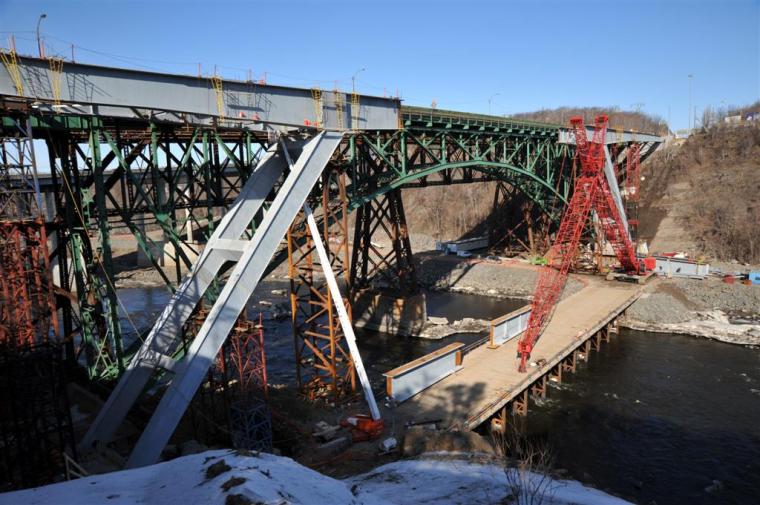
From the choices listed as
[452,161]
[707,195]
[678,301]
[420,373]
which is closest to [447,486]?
[420,373]

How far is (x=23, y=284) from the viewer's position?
12531 millimetres

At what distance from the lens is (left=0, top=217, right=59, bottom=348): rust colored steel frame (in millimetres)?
12266

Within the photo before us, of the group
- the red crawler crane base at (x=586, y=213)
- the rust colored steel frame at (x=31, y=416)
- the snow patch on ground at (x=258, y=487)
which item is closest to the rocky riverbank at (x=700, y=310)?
the red crawler crane base at (x=586, y=213)

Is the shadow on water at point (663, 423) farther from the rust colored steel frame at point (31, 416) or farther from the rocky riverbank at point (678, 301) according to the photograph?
the rust colored steel frame at point (31, 416)

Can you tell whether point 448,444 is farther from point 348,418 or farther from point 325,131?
point 325,131

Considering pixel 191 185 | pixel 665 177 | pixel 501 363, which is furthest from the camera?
pixel 665 177

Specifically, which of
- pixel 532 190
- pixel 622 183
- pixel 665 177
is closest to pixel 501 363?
pixel 532 190

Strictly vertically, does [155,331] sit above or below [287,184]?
below

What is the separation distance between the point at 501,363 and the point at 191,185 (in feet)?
47.0

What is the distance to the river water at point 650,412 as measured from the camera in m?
16.5

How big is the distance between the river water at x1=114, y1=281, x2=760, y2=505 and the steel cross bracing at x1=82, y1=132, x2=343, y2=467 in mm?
9256

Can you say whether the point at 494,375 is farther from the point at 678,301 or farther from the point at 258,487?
the point at 678,301

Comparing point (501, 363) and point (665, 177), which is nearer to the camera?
point (501, 363)

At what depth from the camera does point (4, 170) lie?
12.3 metres
